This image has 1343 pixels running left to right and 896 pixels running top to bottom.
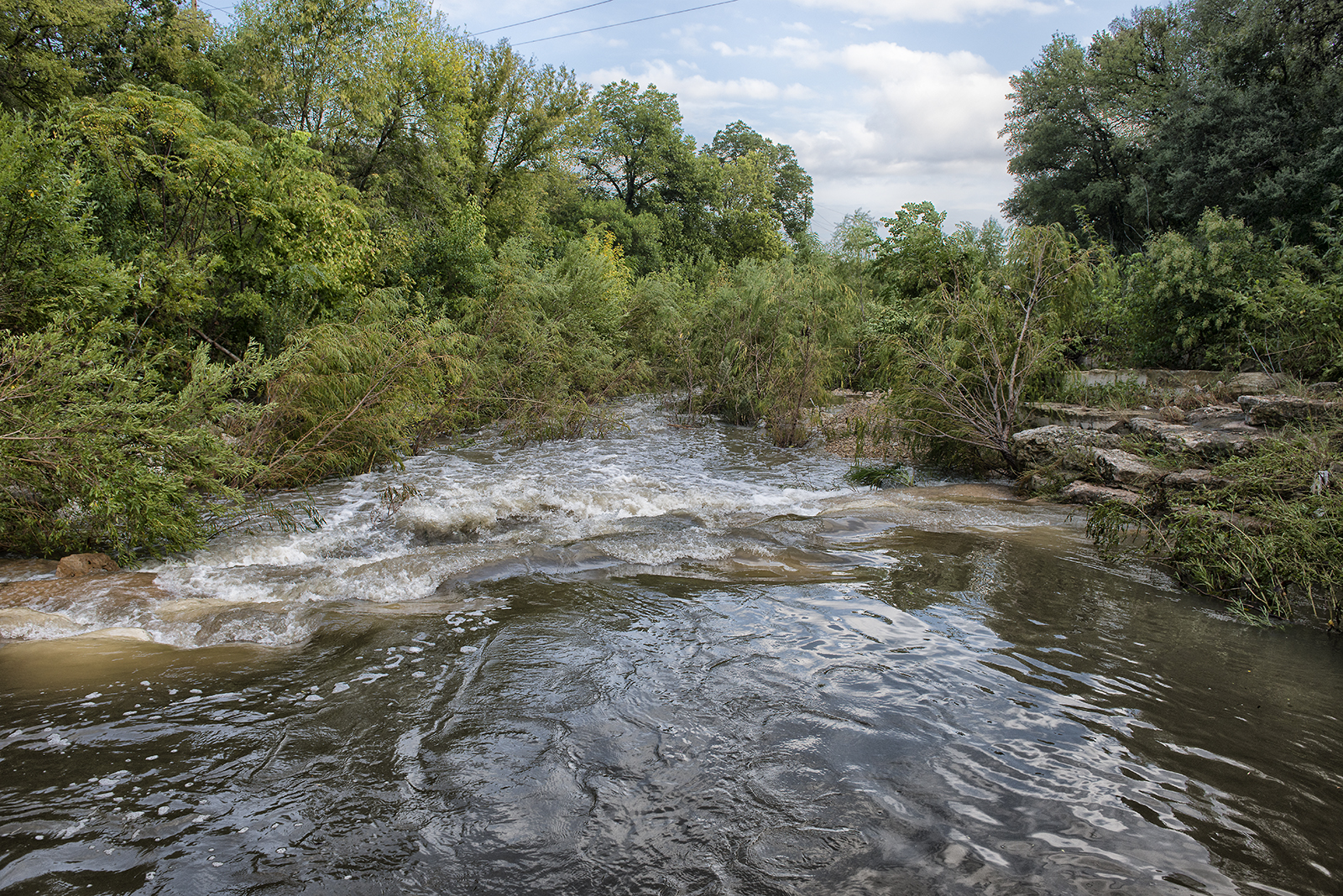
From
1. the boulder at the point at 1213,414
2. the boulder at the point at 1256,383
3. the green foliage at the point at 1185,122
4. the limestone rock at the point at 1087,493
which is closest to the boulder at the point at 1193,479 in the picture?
the limestone rock at the point at 1087,493

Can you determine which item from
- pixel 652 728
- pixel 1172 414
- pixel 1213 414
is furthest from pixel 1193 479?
pixel 652 728

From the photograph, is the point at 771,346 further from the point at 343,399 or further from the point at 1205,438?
the point at 343,399

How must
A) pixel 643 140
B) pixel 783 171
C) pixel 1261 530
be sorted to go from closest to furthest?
pixel 1261 530
pixel 643 140
pixel 783 171

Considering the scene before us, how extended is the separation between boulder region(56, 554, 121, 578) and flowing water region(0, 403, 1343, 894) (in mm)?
188

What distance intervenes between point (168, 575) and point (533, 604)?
3.25 metres

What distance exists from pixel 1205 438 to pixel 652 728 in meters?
8.52

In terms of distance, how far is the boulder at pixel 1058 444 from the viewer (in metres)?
9.88

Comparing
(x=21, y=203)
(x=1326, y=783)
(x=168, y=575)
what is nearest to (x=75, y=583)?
(x=168, y=575)

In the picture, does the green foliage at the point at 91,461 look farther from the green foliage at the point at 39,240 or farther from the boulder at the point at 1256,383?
the boulder at the point at 1256,383

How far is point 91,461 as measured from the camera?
5.79 metres

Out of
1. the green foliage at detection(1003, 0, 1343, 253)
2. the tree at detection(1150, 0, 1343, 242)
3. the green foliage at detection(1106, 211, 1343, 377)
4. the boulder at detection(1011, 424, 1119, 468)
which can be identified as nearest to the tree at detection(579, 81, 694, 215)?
the green foliage at detection(1003, 0, 1343, 253)

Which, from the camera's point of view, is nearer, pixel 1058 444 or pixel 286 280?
pixel 1058 444

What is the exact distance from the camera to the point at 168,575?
243 inches

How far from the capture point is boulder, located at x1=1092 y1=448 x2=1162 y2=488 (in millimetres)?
8492
